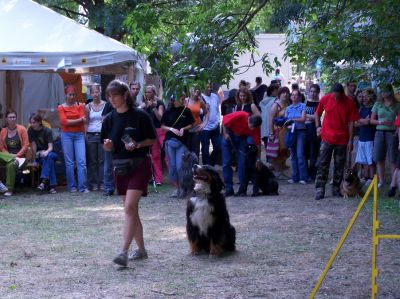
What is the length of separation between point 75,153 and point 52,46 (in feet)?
6.68

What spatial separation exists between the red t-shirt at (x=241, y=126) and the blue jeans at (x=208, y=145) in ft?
9.38

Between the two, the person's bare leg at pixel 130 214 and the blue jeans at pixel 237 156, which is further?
the blue jeans at pixel 237 156

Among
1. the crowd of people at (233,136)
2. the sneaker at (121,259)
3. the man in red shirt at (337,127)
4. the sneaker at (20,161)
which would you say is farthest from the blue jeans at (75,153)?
the sneaker at (121,259)

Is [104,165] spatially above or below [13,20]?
below

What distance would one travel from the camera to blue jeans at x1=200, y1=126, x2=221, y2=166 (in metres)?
16.8

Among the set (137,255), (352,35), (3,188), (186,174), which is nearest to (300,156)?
(186,174)

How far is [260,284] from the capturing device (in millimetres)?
7699

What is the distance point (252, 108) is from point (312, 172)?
254 centimetres

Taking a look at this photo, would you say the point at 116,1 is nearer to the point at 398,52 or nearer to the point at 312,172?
the point at 312,172

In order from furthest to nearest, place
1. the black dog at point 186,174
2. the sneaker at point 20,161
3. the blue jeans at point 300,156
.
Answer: the blue jeans at point 300,156 < the sneaker at point 20,161 < the black dog at point 186,174

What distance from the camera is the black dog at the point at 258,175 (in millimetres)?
13828

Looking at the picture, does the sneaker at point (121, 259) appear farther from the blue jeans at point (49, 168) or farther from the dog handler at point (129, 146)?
the blue jeans at point (49, 168)

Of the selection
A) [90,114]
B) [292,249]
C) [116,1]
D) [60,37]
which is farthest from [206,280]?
[116,1]

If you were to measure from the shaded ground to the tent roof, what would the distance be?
2804mm
